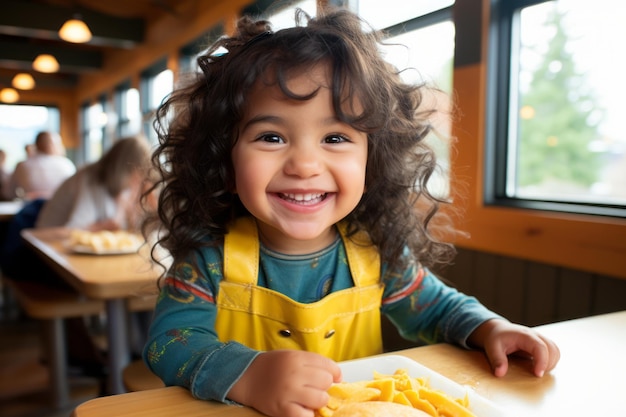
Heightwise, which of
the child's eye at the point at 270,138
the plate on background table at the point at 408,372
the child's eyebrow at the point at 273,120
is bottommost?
the plate on background table at the point at 408,372

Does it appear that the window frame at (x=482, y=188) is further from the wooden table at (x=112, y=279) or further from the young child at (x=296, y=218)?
the wooden table at (x=112, y=279)

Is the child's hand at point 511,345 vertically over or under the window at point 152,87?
under

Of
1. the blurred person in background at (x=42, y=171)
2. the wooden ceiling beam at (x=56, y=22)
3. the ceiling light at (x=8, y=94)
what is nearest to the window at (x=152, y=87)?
the wooden ceiling beam at (x=56, y=22)

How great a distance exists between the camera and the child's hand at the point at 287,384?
61 centimetres

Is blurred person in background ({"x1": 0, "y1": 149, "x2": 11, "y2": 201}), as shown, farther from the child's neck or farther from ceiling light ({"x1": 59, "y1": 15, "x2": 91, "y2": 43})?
the child's neck

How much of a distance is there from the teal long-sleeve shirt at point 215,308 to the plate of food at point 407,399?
5.5 inches

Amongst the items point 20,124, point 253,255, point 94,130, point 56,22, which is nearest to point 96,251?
point 253,255

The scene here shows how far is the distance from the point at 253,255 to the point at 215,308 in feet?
0.42

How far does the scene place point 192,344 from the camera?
2.64 feet

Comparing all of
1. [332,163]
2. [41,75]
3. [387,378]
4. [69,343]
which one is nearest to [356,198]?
[332,163]

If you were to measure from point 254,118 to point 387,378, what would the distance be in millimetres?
464

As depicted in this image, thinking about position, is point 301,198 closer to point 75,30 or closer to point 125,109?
point 75,30

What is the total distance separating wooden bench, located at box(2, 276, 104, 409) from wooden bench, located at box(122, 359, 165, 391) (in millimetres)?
857

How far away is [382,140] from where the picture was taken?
1.03 meters
